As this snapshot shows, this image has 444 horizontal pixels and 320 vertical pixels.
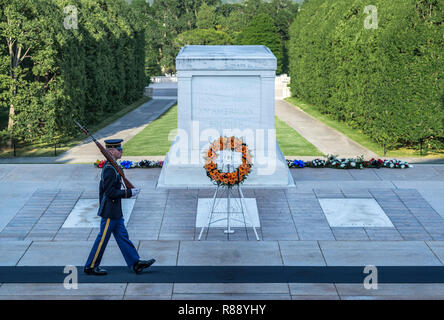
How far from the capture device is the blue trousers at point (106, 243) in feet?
25.8

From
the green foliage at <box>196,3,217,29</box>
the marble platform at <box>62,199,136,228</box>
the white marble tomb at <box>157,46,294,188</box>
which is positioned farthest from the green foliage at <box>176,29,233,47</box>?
the marble platform at <box>62,199,136,228</box>

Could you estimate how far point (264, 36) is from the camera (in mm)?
63281

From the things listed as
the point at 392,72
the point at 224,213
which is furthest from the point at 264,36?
the point at 224,213

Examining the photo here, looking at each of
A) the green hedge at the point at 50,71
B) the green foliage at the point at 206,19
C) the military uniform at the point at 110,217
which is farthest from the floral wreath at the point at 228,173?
the green foliage at the point at 206,19

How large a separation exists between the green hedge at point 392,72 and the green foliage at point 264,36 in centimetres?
3593

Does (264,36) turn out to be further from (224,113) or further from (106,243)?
(106,243)

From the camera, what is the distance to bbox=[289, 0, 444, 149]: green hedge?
18219 mm

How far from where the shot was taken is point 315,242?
9484 mm

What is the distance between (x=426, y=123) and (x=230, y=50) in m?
8.10

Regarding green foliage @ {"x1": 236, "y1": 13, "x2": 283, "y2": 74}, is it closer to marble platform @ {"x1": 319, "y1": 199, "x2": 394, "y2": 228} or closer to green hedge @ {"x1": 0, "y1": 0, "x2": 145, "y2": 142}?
green hedge @ {"x1": 0, "y1": 0, "x2": 145, "y2": 142}

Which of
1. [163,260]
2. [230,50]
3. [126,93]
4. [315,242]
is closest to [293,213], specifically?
[315,242]

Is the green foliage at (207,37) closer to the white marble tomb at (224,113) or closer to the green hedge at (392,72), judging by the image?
the green hedge at (392,72)
